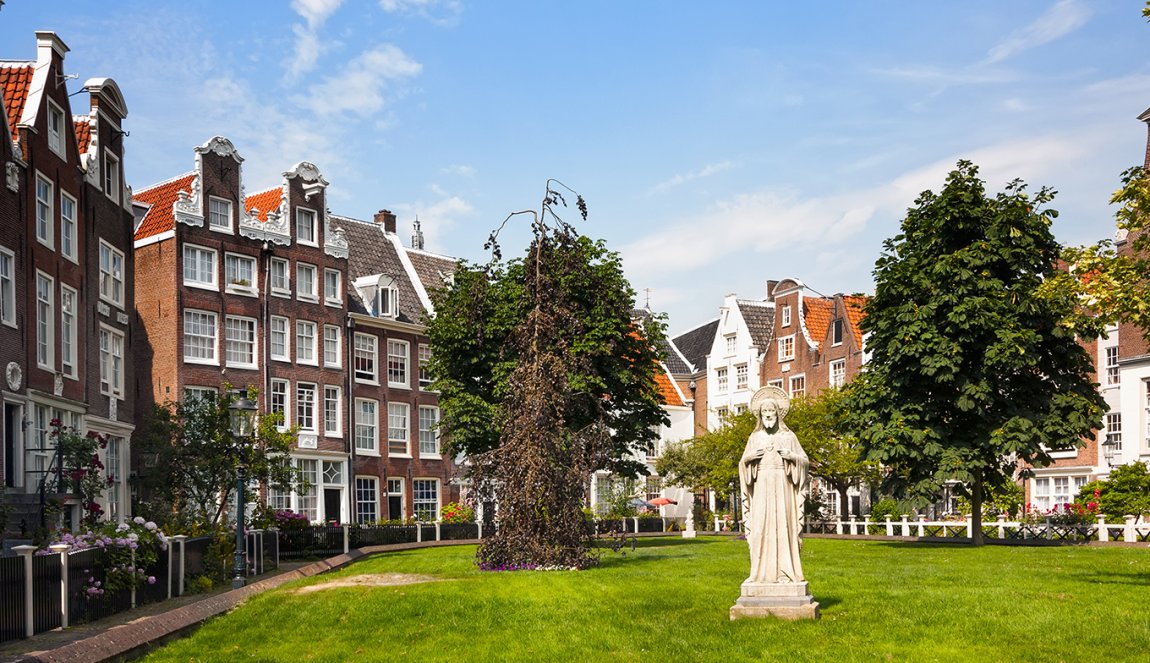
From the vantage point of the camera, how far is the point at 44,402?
3178 centimetres

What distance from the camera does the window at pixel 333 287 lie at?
2292 inches

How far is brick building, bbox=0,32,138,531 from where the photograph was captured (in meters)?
30.1

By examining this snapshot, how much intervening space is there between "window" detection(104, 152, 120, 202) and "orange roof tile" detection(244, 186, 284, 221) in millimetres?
16523

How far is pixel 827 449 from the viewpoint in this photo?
61.8m

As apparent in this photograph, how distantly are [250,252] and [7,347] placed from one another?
84.2 ft

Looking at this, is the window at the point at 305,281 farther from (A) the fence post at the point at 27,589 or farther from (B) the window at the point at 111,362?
(A) the fence post at the point at 27,589

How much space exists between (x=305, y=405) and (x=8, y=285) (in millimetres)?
27336

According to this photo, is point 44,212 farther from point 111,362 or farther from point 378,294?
point 378,294

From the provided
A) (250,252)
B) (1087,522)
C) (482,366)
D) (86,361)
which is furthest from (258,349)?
(1087,522)

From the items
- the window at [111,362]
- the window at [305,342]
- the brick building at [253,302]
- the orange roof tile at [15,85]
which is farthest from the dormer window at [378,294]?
the orange roof tile at [15,85]

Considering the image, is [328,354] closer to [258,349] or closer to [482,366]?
[258,349]

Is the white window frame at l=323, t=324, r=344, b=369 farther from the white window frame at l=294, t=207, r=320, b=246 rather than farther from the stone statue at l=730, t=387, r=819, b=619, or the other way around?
the stone statue at l=730, t=387, r=819, b=619

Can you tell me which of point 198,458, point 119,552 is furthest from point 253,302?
point 119,552

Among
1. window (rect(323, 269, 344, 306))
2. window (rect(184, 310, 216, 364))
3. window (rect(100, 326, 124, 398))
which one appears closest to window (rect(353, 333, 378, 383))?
window (rect(323, 269, 344, 306))
